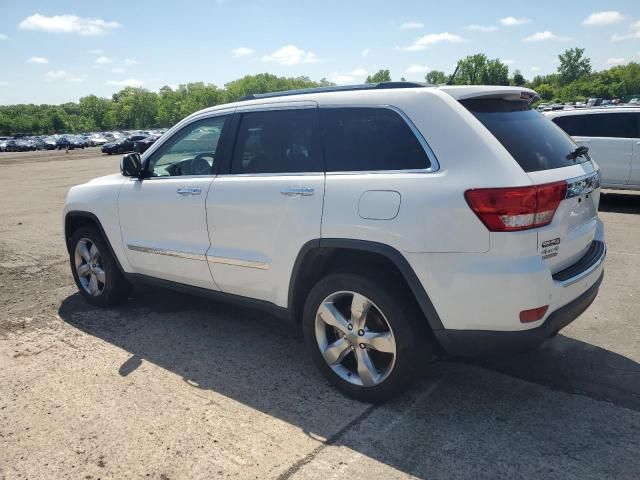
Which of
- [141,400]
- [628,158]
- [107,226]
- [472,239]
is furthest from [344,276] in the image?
[628,158]

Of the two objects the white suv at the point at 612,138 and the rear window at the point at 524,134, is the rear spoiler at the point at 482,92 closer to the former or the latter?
the rear window at the point at 524,134

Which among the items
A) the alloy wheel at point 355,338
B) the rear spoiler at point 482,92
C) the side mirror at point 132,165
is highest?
the rear spoiler at point 482,92

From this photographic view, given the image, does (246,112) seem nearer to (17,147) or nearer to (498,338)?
(498,338)

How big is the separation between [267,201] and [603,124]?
8470mm

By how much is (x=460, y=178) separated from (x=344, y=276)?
884 mm

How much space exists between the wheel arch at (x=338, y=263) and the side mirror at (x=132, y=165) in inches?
72.8

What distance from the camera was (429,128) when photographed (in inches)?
118

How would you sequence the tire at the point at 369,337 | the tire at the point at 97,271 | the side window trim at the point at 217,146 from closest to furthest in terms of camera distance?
the tire at the point at 369,337, the side window trim at the point at 217,146, the tire at the point at 97,271

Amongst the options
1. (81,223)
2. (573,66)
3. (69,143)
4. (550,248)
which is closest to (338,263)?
(550,248)

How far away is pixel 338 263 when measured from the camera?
11.1 ft

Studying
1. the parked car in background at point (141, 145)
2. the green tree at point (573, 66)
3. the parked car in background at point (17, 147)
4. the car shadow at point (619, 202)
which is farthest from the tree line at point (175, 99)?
the car shadow at point (619, 202)

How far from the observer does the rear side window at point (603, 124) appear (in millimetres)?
9547

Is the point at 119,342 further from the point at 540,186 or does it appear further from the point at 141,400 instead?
the point at 540,186

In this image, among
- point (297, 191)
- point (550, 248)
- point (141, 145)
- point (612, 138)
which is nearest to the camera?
point (550, 248)
